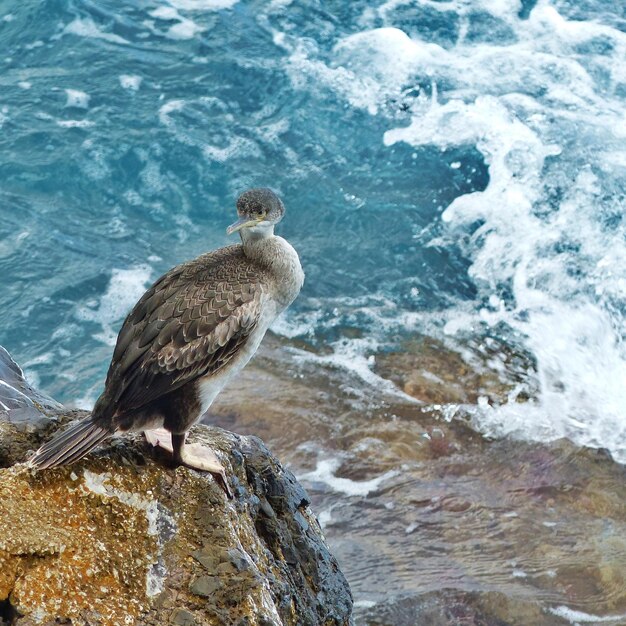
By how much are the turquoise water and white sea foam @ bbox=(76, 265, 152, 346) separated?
0.03 meters

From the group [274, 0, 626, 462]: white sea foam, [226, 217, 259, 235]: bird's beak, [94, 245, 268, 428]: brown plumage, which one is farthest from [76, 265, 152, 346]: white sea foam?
[94, 245, 268, 428]: brown plumage

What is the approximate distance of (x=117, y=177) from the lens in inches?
523

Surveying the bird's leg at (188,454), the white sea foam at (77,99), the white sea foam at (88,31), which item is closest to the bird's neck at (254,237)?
the bird's leg at (188,454)

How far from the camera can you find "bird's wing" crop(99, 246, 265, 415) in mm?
4680

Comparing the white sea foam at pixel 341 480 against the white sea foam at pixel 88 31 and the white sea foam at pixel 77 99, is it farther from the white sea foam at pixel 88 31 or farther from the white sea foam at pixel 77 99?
the white sea foam at pixel 88 31

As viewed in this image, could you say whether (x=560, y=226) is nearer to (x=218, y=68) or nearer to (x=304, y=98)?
(x=304, y=98)

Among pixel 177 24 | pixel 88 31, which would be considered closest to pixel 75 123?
pixel 88 31

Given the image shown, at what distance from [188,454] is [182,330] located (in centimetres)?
62

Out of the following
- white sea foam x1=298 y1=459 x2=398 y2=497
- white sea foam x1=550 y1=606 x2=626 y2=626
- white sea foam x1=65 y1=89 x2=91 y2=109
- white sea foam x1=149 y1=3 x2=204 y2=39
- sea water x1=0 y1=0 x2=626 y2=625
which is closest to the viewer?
white sea foam x1=550 y1=606 x2=626 y2=626

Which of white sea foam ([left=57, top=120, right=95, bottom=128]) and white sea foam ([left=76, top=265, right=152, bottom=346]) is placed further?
white sea foam ([left=57, top=120, right=95, bottom=128])

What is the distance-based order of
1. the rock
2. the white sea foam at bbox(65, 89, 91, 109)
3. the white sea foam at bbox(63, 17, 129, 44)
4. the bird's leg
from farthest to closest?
1. the white sea foam at bbox(63, 17, 129, 44)
2. the white sea foam at bbox(65, 89, 91, 109)
3. the bird's leg
4. the rock

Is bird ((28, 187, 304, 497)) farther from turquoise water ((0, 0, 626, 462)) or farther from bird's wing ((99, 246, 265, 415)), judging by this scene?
turquoise water ((0, 0, 626, 462))

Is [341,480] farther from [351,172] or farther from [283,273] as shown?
[351,172]

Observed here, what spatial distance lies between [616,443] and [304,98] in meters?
7.58
